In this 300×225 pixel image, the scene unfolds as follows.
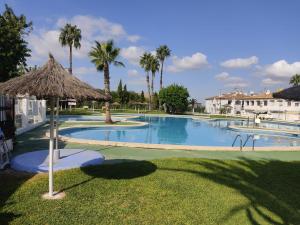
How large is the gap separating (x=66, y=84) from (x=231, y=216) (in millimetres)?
4471

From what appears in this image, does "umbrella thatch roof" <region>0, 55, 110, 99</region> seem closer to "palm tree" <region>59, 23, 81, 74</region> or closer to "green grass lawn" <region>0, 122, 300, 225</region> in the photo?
"green grass lawn" <region>0, 122, 300, 225</region>

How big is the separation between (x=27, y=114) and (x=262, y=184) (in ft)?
51.3

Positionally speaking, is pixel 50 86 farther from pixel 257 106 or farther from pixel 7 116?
pixel 257 106

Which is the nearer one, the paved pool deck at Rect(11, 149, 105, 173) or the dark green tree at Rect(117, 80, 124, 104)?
the paved pool deck at Rect(11, 149, 105, 173)

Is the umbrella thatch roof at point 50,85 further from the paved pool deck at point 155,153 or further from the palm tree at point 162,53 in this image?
the palm tree at point 162,53

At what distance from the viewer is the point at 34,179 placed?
7664 mm

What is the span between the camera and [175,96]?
165 feet

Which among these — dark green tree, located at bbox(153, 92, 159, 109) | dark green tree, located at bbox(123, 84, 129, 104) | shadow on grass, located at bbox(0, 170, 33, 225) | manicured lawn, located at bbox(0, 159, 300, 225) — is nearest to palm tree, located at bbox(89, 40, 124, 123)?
manicured lawn, located at bbox(0, 159, 300, 225)

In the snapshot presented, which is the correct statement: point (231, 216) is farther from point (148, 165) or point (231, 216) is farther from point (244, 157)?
point (244, 157)

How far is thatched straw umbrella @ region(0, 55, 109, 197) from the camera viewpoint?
608 cm

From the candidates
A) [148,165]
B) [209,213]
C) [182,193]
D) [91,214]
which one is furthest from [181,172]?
[91,214]

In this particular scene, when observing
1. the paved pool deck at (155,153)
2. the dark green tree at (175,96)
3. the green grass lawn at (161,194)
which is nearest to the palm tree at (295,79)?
the dark green tree at (175,96)

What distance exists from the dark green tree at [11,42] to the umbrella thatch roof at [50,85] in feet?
47.6

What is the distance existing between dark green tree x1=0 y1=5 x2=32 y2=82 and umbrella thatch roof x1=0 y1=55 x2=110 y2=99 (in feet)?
47.6
